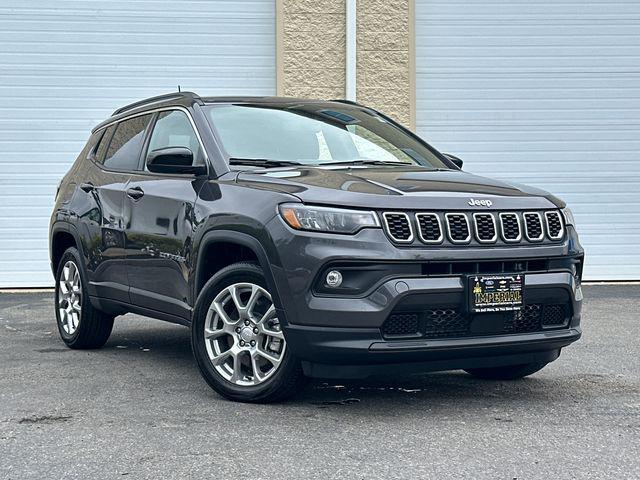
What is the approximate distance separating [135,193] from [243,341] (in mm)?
1638

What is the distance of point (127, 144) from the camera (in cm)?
739

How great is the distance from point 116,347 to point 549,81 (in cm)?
785

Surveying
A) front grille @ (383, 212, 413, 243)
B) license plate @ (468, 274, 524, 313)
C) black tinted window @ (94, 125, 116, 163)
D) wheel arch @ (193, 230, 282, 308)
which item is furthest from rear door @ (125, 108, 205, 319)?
license plate @ (468, 274, 524, 313)

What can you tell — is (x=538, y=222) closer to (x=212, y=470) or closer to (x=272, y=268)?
(x=272, y=268)

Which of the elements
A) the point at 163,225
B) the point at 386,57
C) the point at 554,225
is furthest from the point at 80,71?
the point at 554,225

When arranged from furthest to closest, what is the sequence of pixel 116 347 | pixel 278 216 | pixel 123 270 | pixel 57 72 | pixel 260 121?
pixel 57 72 < pixel 116 347 < pixel 123 270 < pixel 260 121 < pixel 278 216

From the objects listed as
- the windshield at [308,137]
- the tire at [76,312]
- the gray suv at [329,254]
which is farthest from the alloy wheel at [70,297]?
the windshield at [308,137]

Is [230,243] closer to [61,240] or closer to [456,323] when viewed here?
[456,323]

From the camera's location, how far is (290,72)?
13.4m

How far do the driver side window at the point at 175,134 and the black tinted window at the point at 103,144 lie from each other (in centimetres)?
87

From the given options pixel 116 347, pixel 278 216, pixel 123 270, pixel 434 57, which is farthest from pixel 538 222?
pixel 434 57

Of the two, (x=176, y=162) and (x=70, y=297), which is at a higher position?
(x=176, y=162)

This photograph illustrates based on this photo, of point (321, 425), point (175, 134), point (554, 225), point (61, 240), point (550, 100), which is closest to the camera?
point (321, 425)

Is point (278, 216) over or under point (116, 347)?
over
